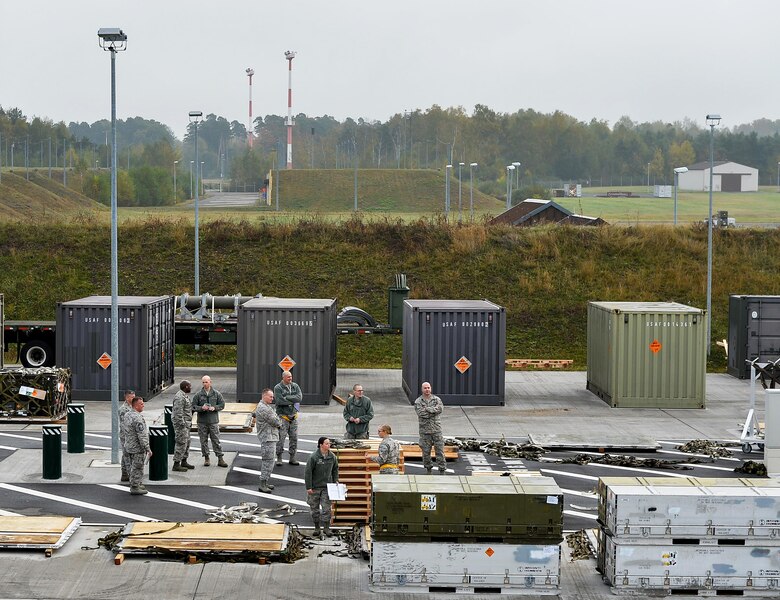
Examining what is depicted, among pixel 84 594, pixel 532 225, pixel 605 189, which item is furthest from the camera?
pixel 605 189

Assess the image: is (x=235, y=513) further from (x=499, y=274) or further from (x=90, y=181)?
(x=90, y=181)

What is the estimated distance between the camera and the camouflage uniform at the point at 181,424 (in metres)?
20.2

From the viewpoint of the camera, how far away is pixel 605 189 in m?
140

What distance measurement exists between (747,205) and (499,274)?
68549 millimetres

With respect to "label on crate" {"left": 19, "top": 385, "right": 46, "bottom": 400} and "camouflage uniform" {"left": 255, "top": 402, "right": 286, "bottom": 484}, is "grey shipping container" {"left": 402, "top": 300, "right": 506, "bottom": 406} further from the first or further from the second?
"camouflage uniform" {"left": 255, "top": 402, "right": 286, "bottom": 484}

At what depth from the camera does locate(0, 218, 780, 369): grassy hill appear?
45500 mm

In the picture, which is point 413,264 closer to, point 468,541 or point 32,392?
point 32,392

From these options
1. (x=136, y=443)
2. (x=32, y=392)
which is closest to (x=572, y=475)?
(x=136, y=443)

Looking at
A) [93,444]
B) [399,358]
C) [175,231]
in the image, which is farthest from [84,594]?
[175,231]

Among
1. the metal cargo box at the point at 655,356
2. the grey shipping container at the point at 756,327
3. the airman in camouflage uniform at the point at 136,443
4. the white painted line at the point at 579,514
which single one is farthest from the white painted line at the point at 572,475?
the grey shipping container at the point at 756,327

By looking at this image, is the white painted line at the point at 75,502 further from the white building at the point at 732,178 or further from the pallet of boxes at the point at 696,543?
the white building at the point at 732,178

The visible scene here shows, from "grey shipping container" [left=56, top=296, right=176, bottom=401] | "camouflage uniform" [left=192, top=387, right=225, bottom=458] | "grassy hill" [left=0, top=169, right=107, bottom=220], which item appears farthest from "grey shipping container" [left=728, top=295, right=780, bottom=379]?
"grassy hill" [left=0, top=169, right=107, bottom=220]

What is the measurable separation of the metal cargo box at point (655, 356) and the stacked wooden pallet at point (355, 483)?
12928 millimetres

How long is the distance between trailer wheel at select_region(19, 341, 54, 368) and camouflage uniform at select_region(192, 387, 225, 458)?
1291cm
